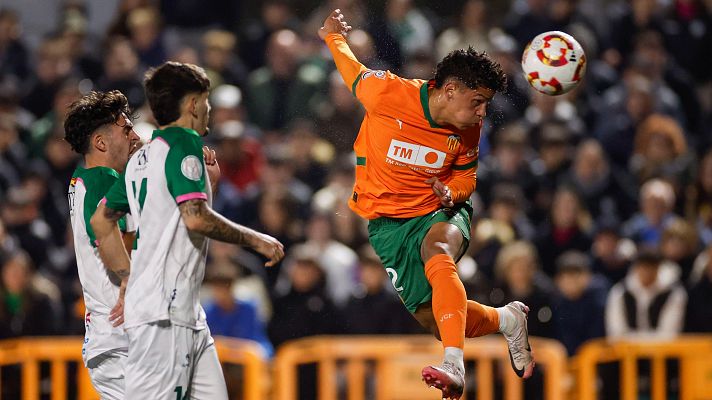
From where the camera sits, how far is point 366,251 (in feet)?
35.4

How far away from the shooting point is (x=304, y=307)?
34.8ft

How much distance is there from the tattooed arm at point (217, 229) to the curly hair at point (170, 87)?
1.56 ft

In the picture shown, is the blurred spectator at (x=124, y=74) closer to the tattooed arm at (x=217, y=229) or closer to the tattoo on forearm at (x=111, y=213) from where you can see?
the tattoo on forearm at (x=111, y=213)

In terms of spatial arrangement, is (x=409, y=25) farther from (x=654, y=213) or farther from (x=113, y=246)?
(x=113, y=246)

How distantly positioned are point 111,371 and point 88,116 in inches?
51.7

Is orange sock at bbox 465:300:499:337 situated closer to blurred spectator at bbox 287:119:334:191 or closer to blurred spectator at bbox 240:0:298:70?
blurred spectator at bbox 287:119:334:191

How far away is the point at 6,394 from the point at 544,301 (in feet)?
14.4

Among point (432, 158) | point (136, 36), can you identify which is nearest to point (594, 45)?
point (136, 36)

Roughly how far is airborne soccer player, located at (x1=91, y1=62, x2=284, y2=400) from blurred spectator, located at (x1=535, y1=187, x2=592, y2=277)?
5.77m

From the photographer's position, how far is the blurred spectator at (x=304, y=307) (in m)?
10.6

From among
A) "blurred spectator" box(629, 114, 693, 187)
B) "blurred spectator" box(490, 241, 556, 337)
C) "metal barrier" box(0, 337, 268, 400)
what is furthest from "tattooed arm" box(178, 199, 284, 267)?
"blurred spectator" box(629, 114, 693, 187)

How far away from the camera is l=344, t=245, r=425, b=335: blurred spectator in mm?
10484

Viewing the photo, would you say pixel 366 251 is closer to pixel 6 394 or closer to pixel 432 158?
pixel 6 394

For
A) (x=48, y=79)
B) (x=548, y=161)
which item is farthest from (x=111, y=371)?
(x=48, y=79)
